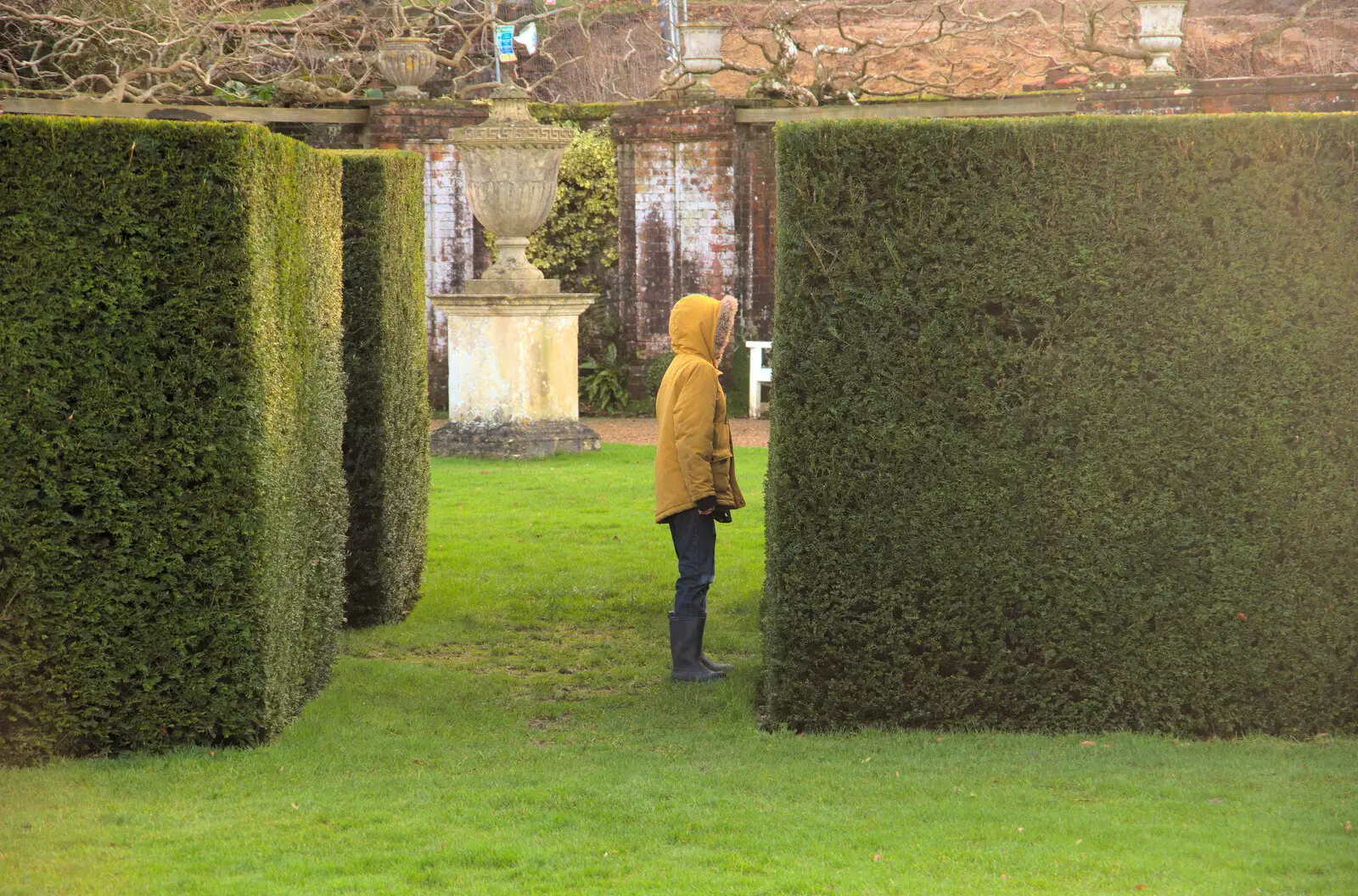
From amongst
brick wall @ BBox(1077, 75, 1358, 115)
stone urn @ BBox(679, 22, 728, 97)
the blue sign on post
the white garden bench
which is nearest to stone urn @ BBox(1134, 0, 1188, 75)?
brick wall @ BBox(1077, 75, 1358, 115)

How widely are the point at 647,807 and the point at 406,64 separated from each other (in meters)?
15.6

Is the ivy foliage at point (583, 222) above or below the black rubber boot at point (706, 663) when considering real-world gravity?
above

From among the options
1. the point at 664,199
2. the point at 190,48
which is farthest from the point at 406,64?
the point at 664,199

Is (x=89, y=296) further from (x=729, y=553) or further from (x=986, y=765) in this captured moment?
(x=729, y=553)

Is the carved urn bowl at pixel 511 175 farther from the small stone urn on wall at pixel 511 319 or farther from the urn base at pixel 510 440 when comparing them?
the urn base at pixel 510 440

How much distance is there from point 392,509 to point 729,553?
9.05ft

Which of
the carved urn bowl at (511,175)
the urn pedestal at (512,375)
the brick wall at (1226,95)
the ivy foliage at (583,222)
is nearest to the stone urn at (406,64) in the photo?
the ivy foliage at (583,222)

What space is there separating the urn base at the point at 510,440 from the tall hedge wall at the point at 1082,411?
8.90 metres

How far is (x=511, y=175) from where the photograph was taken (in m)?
14.3

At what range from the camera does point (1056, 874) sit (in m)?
4.15

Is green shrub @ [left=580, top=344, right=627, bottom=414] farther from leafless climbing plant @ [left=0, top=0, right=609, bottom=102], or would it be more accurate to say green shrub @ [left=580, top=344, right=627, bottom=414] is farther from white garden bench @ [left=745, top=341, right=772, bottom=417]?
leafless climbing plant @ [left=0, top=0, right=609, bottom=102]

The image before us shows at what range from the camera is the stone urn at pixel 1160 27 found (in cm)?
1634

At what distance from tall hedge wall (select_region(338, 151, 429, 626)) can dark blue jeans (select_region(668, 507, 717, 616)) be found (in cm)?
200

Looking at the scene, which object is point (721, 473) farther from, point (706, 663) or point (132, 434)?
point (132, 434)
